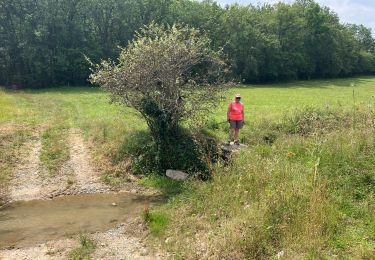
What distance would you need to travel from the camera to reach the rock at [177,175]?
1367 centimetres

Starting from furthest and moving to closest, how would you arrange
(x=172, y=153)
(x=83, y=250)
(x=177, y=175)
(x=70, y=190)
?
1. (x=172, y=153)
2. (x=177, y=175)
3. (x=70, y=190)
4. (x=83, y=250)

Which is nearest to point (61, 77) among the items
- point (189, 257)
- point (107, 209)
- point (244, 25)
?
point (244, 25)

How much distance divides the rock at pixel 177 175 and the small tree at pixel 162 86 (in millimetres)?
539

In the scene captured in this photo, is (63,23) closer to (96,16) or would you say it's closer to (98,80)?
(96,16)

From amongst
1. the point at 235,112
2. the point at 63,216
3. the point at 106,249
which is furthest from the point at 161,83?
the point at 106,249

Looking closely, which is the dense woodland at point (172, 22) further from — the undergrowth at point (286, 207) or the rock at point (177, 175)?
the undergrowth at point (286, 207)

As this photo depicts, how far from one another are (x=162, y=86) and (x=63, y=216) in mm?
6243

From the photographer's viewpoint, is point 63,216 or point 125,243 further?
point 63,216

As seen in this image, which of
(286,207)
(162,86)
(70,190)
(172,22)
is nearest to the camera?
(286,207)

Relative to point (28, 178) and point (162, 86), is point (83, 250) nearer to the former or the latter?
point (28, 178)

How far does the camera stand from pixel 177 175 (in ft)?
45.2

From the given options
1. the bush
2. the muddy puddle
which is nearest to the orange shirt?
the bush

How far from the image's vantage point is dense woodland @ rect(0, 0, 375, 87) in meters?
47.9

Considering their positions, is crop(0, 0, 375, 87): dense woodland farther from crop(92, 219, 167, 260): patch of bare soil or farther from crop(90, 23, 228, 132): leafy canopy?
crop(92, 219, 167, 260): patch of bare soil
